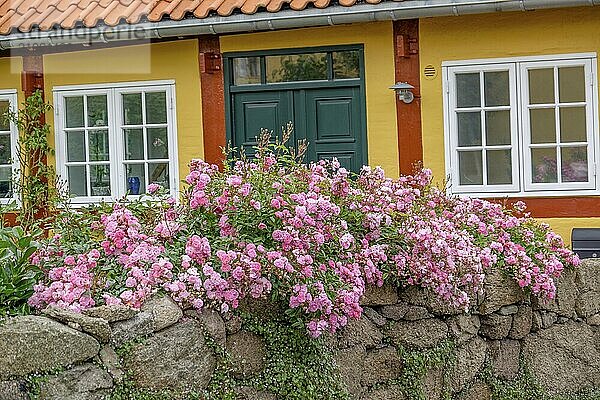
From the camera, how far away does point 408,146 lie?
34.8 ft

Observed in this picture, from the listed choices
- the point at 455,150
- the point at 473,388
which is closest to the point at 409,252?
the point at 473,388

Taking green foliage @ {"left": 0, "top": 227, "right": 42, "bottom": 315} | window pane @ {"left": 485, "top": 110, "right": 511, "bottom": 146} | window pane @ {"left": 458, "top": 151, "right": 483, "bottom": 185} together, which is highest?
window pane @ {"left": 485, "top": 110, "right": 511, "bottom": 146}

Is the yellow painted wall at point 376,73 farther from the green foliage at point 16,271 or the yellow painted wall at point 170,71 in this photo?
the green foliage at point 16,271

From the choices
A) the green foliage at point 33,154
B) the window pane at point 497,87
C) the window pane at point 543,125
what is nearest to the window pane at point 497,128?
the window pane at point 497,87

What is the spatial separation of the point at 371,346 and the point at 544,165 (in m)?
4.41

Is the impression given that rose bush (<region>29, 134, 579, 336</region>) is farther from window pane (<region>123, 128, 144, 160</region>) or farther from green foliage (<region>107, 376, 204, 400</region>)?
window pane (<region>123, 128, 144, 160</region>)

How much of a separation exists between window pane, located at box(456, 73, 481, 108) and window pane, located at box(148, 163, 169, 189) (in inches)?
125

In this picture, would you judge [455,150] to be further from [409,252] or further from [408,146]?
[409,252]

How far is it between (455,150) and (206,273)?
5359 mm

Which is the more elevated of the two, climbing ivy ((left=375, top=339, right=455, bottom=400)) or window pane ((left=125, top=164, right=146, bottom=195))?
window pane ((left=125, top=164, right=146, bottom=195))

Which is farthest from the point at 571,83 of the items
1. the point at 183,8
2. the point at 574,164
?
the point at 183,8

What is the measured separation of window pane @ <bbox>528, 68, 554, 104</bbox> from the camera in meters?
10.2

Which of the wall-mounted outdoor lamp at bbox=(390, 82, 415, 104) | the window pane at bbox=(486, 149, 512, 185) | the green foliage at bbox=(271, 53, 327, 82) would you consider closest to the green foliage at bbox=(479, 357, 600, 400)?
the window pane at bbox=(486, 149, 512, 185)

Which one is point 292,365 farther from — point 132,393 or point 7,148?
point 7,148
